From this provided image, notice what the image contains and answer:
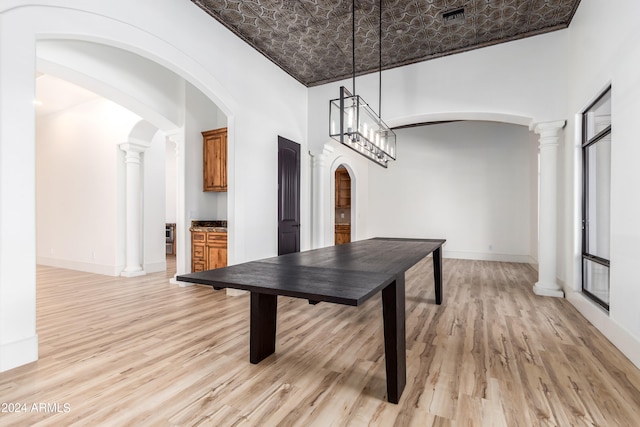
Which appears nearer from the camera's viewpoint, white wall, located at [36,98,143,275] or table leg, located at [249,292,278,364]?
table leg, located at [249,292,278,364]

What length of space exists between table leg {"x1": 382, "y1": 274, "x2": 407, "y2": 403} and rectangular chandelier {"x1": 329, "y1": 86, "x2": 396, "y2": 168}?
1.42 m

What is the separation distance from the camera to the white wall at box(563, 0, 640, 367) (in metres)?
2.30

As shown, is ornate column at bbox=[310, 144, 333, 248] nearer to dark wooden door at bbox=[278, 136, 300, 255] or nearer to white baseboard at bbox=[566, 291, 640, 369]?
dark wooden door at bbox=[278, 136, 300, 255]

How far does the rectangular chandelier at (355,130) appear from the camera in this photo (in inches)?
110

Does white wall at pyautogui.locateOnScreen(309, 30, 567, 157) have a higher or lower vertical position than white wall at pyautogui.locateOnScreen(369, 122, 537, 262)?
higher

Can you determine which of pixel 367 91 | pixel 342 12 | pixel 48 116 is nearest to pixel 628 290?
pixel 342 12

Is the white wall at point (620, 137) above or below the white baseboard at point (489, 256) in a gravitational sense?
above

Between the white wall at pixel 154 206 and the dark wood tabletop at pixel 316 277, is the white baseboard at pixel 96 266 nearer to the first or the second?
the white wall at pixel 154 206

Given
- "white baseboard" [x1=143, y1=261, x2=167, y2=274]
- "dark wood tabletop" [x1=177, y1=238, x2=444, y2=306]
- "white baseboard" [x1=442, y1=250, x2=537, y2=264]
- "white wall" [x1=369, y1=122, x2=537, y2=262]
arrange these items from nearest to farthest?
"dark wood tabletop" [x1=177, y1=238, x2=444, y2=306] < "white baseboard" [x1=143, y1=261, x2=167, y2=274] < "white baseboard" [x1=442, y1=250, x2=537, y2=264] < "white wall" [x1=369, y1=122, x2=537, y2=262]

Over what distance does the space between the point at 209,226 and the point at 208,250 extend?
1.98 ft

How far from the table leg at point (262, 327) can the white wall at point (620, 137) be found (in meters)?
2.57

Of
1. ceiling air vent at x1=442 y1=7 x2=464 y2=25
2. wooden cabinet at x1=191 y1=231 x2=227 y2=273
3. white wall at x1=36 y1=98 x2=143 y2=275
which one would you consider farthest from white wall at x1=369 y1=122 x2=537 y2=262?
white wall at x1=36 y1=98 x2=143 y2=275

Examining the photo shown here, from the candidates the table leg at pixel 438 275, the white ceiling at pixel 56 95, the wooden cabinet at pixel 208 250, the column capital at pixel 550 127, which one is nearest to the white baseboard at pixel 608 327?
the table leg at pixel 438 275

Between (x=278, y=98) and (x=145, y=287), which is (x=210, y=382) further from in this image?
(x=278, y=98)
